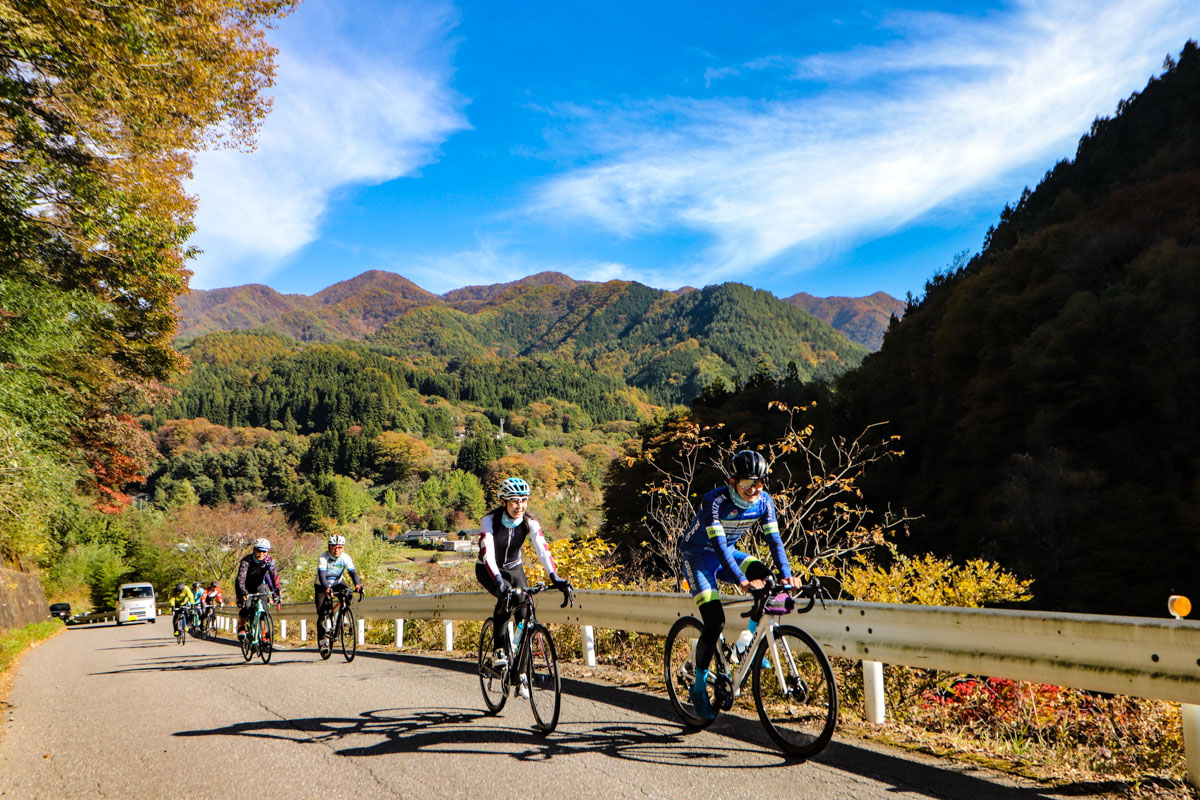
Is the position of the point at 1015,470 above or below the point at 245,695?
above

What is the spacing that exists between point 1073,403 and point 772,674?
29033 mm

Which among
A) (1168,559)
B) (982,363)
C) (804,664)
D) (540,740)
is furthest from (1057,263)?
(540,740)

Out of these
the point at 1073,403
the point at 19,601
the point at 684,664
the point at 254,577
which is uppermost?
the point at 1073,403

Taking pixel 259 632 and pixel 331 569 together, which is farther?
pixel 259 632

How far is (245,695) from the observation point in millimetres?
8273

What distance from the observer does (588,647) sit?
28.5 feet

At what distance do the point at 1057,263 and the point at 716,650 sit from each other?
36795 mm

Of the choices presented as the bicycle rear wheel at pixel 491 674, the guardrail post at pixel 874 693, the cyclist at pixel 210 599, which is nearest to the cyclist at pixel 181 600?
the cyclist at pixel 210 599

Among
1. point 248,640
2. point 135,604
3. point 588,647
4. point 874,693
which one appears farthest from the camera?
point 135,604

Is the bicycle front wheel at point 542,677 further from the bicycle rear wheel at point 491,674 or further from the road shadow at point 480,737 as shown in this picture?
the bicycle rear wheel at point 491,674

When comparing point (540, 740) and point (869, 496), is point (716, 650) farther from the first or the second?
point (869, 496)

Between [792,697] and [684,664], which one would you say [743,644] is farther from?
[684,664]

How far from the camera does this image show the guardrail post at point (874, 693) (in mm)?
5218

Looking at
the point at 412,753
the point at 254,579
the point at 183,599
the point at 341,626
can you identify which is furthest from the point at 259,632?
the point at 183,599
